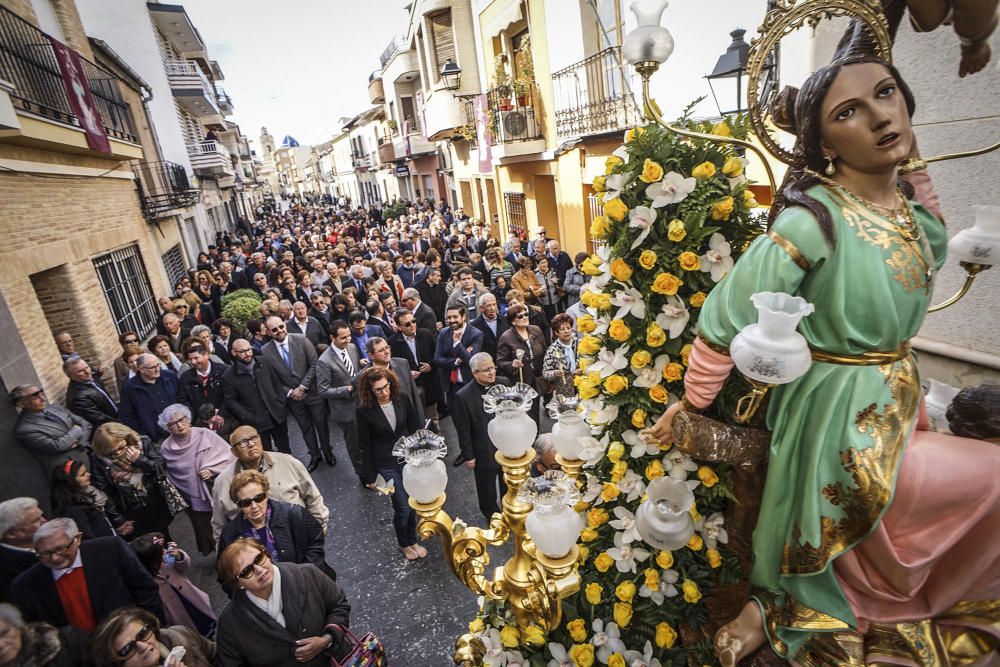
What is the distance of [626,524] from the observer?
237 cm

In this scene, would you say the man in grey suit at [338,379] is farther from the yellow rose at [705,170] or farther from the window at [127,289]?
the window at [127,289]

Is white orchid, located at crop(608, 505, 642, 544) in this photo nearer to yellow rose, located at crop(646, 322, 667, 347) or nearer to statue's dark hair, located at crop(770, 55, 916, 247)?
yellow rose, located at crop(646, 322, 667, 347)

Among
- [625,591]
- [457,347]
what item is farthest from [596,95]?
[625,591]

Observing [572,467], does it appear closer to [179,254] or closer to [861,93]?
[861,93]

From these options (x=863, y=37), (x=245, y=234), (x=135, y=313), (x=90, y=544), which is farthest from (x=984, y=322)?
(x=245, y=234)

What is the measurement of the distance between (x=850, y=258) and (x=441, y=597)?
3.89 meters

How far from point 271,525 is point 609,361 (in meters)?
2.54

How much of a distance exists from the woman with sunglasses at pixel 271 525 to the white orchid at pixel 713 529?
256 centimetres

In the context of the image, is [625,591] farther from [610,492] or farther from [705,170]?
[705,170]

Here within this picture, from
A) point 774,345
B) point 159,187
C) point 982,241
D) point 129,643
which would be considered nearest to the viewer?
point 774,345

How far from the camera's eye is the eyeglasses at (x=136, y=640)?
2381 millimetres

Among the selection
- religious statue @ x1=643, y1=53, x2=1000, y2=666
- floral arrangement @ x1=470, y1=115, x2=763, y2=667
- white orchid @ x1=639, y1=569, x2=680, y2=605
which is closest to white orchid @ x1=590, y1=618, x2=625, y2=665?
floral arrangement @ x1=470, y1=115, x2=763, y2=667

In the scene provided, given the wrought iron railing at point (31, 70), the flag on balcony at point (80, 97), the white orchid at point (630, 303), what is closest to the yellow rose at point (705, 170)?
the white orchid at point (630, 303)

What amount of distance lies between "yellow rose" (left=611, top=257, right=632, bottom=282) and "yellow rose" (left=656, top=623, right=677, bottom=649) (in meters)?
1.53
